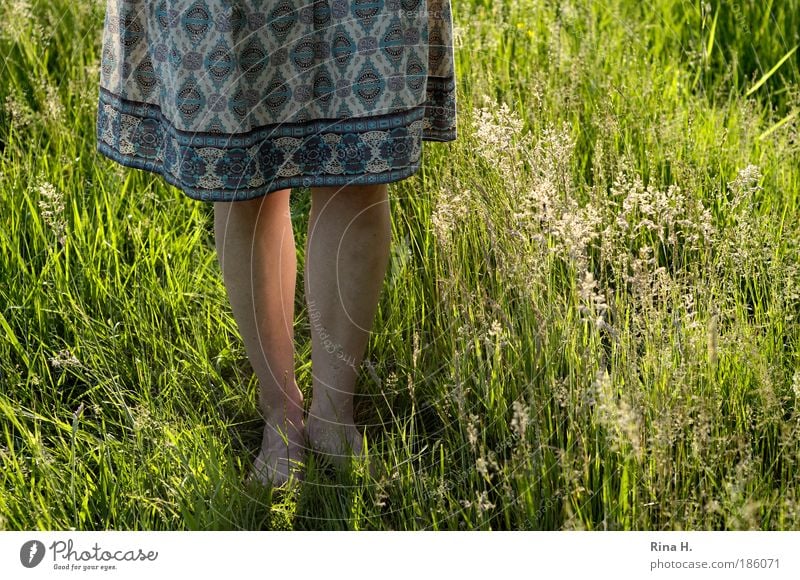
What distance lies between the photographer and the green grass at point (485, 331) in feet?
5.12

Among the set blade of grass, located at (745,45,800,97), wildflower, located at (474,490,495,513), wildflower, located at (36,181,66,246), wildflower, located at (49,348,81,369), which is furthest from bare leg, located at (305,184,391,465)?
blade of grass, located at (745,45,800,97)

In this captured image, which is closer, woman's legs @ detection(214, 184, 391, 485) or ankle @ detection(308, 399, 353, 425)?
woman's legs @ detection(214, 184, 391, 485)

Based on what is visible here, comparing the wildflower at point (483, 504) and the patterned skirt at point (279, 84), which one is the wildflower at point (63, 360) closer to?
the patterned skirt at point (279, 84)

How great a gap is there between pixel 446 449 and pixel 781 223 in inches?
38.4

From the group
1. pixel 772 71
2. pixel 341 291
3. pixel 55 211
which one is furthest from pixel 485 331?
pixel 772 71

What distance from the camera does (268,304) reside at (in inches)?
70.9

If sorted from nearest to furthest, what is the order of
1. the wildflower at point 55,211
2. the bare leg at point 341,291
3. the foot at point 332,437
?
the bare leg at point 341,291 < the foot at point 332,437 < the wildflower at point 55,211

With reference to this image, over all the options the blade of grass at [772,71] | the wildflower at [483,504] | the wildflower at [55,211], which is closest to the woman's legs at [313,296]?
the wildflower at [483,504]

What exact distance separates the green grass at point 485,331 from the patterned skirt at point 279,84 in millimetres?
306

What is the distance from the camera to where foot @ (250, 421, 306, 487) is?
5.82 ft

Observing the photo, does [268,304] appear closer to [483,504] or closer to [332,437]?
[332,437]

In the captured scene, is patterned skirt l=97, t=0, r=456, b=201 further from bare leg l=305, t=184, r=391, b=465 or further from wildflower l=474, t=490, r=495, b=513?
wildflower l=474, t=490, r=495, b=513

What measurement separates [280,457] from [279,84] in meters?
0.73
